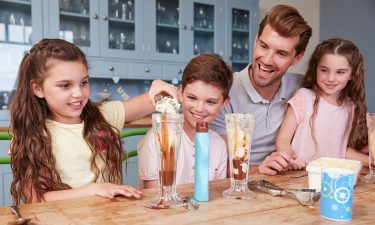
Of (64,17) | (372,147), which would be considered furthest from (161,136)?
(64,17)

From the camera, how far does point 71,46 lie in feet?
4.24

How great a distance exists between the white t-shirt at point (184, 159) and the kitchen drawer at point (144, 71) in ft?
6.79

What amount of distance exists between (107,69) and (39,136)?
2170mm

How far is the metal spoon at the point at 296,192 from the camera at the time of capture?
2.88 ft

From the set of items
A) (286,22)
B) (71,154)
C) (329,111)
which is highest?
(286,22)

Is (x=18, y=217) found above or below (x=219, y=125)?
below

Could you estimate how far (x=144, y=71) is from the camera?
3510mm

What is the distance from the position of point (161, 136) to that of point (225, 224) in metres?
0.24

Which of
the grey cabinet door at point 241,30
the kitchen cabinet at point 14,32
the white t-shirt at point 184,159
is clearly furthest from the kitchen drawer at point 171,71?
the white t-shirt at point 184,159

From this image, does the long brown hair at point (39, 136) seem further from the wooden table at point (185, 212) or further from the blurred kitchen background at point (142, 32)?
the blurred kitchen background at point (142, 32)

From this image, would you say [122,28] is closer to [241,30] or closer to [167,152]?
[241,30]

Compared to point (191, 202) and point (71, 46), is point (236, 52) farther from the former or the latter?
point (191, 202)

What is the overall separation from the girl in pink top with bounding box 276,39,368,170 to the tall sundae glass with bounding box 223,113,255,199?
2.34 feet

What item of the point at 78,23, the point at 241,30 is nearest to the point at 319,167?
the point at 78,23
